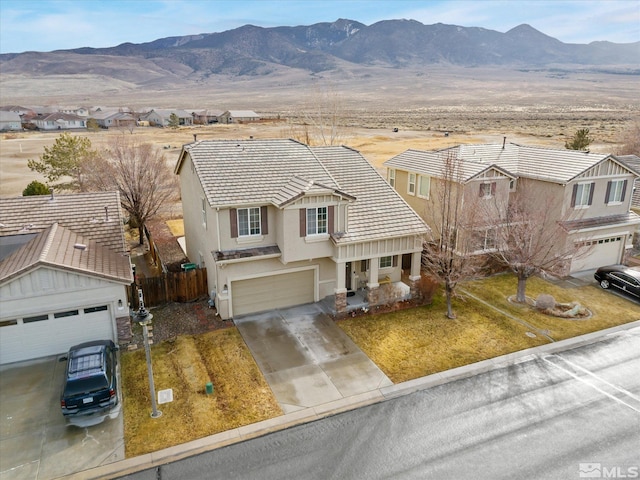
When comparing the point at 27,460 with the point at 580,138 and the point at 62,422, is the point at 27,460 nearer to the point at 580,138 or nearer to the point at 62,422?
the point at 62,422

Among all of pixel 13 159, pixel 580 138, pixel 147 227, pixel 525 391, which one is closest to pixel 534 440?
pixel 525 391

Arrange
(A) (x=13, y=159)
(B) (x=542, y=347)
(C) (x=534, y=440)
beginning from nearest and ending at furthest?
(C) (x=534, y=440) → (B) (x=542, y=347) → (A) (x=13, y=159)

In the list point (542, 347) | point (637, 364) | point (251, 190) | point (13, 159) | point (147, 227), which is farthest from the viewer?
point (13, 159)

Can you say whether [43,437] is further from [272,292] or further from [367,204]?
[367,204]

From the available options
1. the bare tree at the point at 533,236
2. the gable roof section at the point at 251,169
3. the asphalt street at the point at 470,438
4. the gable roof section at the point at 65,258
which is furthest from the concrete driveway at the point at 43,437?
the bare tree at the point at 533,236

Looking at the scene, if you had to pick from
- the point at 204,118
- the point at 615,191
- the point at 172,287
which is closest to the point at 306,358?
the point at 172,287

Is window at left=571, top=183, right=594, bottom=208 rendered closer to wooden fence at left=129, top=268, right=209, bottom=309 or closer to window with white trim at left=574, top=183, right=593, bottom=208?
window with white trim at left=574, top=183, right=593, bottom=208

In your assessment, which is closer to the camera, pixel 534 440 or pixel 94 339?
pixel 534 440
